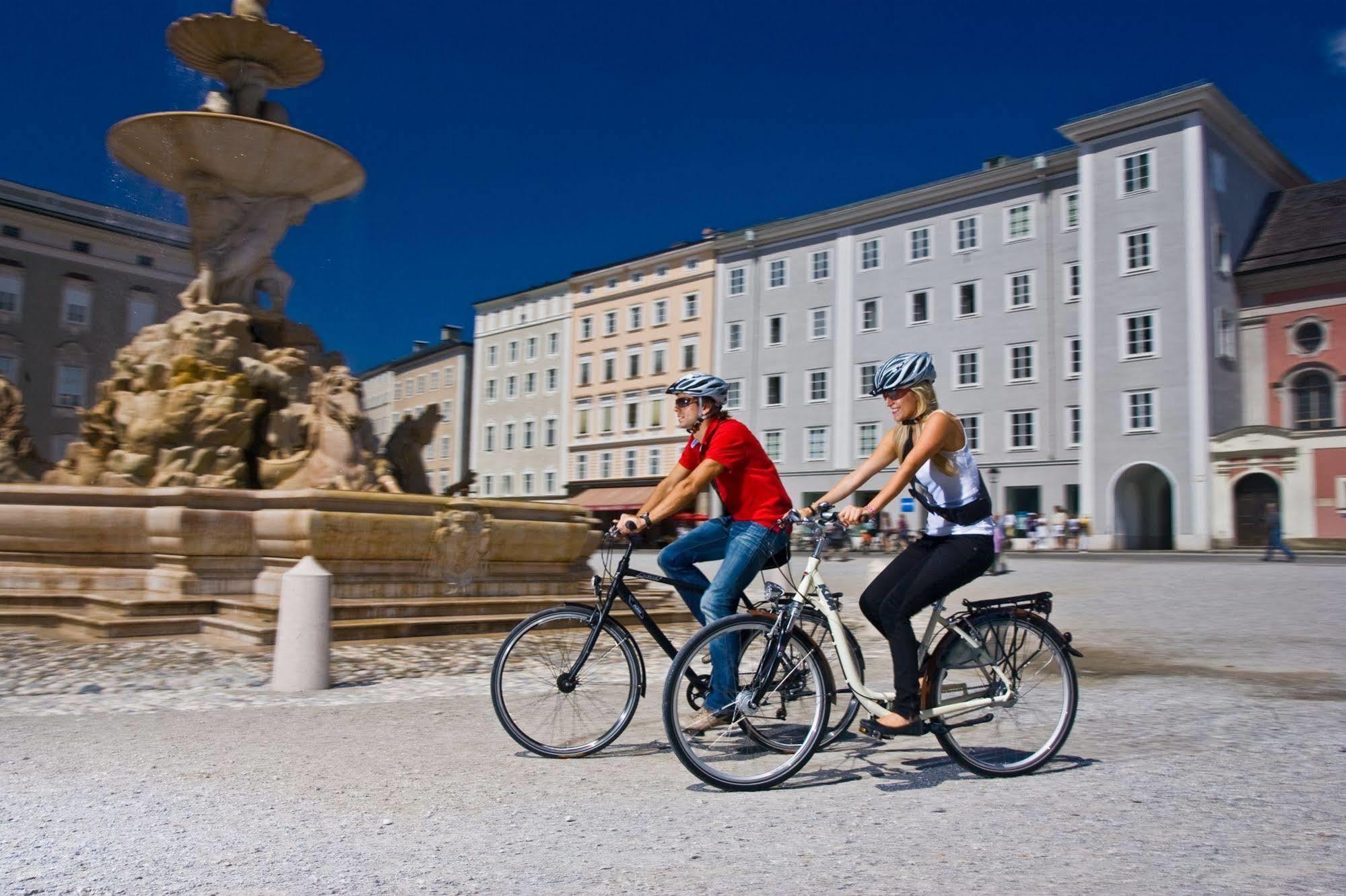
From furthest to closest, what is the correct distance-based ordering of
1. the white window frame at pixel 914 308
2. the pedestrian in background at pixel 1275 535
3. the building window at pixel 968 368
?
the white window frame at pixel 914 308
the building window at pixel 968 368
the pedestrian in background at pixel 1275 535

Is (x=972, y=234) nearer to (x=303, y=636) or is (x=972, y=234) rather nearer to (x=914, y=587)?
(x=303, y=636)

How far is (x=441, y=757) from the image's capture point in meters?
5.32

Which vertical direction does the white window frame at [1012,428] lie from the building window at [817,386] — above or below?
below

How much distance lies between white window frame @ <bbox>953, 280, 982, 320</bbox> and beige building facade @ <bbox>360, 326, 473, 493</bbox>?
34.2 metres

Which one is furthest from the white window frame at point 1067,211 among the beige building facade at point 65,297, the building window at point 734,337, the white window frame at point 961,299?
the beige building facade at point 65,297

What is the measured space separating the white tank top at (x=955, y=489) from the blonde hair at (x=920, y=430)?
0.02m

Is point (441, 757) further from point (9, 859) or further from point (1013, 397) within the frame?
point (1013, 397)

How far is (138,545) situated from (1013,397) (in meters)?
41.6

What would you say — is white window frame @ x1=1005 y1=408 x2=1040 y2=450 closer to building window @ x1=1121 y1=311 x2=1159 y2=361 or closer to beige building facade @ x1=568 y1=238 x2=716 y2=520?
building window @ x1=1121 y1=311 x2=1159 y2=361

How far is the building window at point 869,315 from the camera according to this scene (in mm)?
53125

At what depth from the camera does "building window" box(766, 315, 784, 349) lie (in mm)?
56688

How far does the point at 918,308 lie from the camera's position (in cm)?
5172

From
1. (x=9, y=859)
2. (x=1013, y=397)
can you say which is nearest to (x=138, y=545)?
(x=9, y=859)

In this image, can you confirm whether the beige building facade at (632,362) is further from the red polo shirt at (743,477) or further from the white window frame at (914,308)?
the red polo shirt at (743,477)
